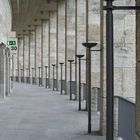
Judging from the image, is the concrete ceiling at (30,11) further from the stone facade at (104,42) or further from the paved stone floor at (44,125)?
the paved stone floor at (44,125)

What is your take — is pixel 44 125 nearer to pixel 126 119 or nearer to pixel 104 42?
pixel 104 42

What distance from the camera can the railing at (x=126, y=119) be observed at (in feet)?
36.7

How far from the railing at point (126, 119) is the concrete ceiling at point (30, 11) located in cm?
3589

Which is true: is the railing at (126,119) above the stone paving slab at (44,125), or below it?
above

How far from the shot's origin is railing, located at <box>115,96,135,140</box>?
1118cm

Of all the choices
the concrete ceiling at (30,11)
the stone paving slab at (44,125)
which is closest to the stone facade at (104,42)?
the stone paving slab at (44,125)

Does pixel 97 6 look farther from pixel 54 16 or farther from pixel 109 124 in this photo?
pixel 54 16

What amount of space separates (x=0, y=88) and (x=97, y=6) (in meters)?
9.32

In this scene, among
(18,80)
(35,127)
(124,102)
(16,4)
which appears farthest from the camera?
(18,80)

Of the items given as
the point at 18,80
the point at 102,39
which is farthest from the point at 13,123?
the point at 18,80

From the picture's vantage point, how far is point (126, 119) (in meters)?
12.0

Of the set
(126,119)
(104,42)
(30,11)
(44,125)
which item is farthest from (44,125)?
(30,11)

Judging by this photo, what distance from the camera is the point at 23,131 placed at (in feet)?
49.9

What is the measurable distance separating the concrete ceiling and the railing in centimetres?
3589
